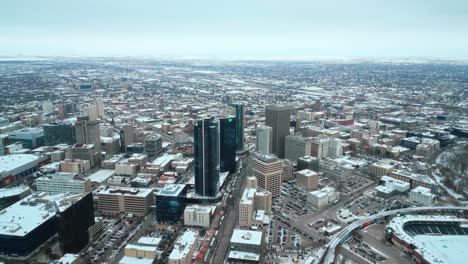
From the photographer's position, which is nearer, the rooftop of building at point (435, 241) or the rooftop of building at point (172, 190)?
the rooftop of building at point (435, 241)

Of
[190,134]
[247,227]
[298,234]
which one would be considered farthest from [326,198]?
[190,134]

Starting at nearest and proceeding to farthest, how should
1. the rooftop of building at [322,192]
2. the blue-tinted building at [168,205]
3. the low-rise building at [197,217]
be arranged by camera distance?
the low-rise building at [197,217]
the blue-tinted building at [168,205]
the rooftop of building at [322,192]

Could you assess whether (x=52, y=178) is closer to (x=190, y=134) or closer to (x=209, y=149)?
(x=209, y=149)

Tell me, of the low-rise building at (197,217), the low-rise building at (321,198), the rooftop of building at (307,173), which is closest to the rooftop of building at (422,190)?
the low-rise building at (321,198)

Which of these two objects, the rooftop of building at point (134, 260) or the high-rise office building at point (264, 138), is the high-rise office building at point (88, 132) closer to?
the high-rise office building at point (264, 138)

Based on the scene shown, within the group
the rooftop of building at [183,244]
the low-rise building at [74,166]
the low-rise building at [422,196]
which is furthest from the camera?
the low-rise building at [74,166]

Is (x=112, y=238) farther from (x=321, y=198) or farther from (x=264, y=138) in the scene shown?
(x=264, y=138)

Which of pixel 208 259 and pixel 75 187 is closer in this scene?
pixel 208 259

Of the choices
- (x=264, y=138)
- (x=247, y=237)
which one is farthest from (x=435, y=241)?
(x=264, y=138)

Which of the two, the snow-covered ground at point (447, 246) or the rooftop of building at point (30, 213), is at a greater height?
the rooftop of building at point (30, 213)
